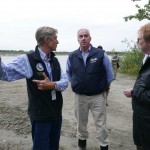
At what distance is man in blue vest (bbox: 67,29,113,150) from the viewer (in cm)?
545

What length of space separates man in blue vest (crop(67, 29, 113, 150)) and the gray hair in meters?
1.54

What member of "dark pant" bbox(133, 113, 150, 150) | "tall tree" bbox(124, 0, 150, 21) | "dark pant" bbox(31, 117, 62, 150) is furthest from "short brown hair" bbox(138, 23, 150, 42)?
"tall tree" bbox(124, 0, 150, 21)

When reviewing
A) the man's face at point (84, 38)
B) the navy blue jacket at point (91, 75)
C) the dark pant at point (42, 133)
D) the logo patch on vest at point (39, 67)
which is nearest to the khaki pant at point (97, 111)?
the navy blue jacket at point (91, 75)

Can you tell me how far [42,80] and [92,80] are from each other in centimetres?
171

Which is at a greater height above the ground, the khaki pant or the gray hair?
the gray hair

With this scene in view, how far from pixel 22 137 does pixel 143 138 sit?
3254 millimetres

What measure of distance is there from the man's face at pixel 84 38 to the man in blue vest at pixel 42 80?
1.45 metres

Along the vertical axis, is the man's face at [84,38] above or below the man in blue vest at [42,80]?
above

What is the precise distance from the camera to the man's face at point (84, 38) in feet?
18.2

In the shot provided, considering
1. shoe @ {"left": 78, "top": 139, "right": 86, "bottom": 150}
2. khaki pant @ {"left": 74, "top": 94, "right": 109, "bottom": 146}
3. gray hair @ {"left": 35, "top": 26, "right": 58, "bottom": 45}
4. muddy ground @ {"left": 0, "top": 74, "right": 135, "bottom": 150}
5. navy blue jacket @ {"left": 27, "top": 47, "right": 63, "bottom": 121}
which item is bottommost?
muddy ground @ {"left": 0, "top": 74, "right": 135, "bottom": 150}

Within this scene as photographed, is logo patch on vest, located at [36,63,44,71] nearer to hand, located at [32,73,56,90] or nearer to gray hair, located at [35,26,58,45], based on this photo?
hand, located at [32,73,56,90]

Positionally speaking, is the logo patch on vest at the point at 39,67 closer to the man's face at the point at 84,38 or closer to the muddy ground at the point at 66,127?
the man's face at the point at 84,38

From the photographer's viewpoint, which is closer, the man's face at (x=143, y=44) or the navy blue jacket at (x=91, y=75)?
the man's face at (x=143, y=44)

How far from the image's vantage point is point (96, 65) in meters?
5.45
